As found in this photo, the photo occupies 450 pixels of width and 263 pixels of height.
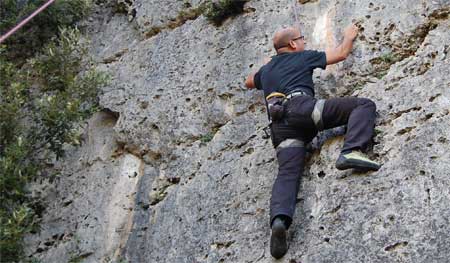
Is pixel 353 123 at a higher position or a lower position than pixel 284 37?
lower

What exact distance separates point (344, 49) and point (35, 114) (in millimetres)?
4043

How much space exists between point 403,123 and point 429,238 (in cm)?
122

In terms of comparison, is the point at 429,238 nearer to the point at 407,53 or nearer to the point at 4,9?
the point at 407,53

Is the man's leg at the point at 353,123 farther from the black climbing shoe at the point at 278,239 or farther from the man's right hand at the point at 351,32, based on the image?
the man's right hand at the point at 351,32

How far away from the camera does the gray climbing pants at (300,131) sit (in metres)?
5.52

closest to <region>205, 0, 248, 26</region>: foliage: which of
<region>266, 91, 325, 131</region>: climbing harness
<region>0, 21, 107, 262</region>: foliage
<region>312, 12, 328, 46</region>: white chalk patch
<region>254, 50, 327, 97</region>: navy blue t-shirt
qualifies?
<region>312, 12, 328, 46</region>: white chalk patch

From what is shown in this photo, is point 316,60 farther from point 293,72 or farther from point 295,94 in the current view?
point 295,94

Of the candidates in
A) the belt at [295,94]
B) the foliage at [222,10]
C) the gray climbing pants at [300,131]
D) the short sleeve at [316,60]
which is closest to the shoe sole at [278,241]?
the gray climbing pants at [300,131]

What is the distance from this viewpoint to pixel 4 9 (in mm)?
9906

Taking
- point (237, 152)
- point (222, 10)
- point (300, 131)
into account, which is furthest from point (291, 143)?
point (222, 10)

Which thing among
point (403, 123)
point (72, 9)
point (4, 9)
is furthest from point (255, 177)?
point (4, 9)

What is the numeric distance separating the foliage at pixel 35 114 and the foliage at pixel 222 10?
162cm

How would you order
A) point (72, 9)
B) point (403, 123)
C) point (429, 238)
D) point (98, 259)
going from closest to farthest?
point (429, 238) → point (403, 123) → point (98, 259) → point (72, 9)

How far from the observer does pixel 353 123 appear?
219 inches
